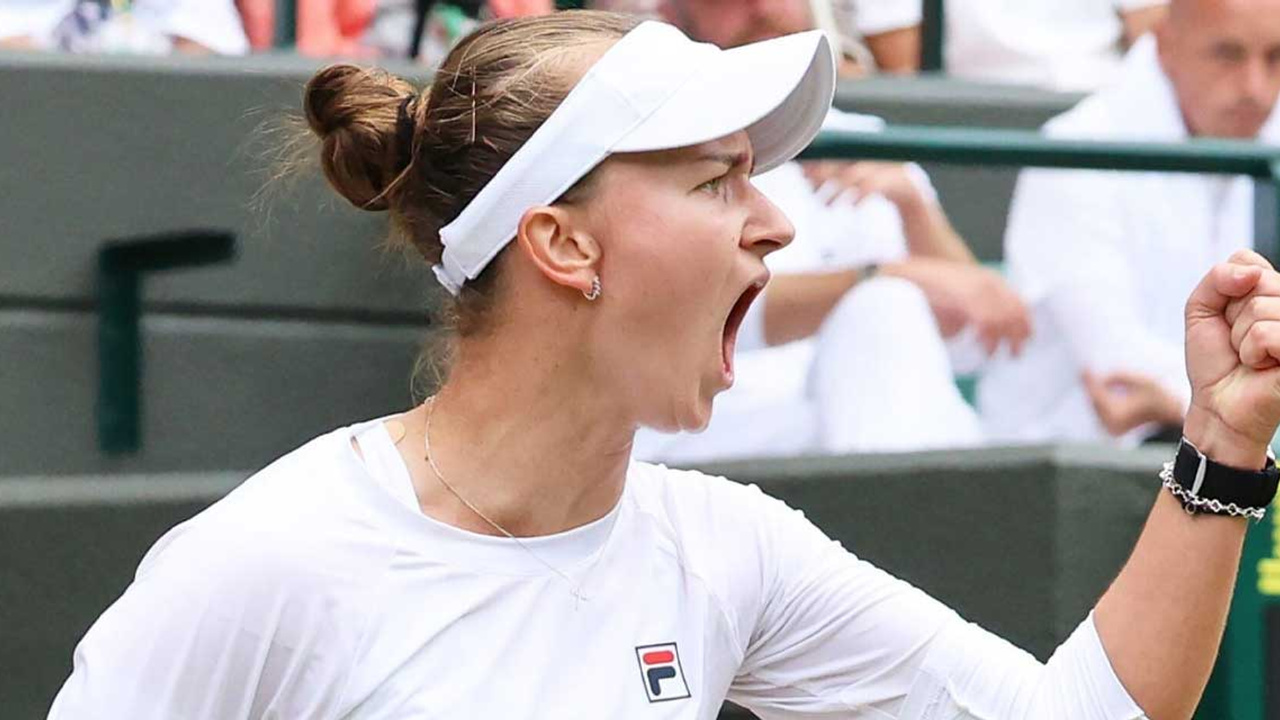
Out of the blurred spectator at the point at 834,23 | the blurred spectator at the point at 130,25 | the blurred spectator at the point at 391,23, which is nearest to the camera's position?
the blurred spectator at the point at 834,23

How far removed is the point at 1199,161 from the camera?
4129mm

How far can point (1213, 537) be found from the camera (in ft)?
6.83

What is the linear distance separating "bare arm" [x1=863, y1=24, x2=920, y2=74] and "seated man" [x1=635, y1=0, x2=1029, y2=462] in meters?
0.83

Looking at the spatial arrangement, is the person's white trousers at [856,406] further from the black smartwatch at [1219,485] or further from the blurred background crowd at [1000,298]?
the black smartwatch at [1219,485]

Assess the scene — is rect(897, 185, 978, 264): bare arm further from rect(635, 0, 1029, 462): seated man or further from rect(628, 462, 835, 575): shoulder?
rect(628, 462, 835, 575): shoulder

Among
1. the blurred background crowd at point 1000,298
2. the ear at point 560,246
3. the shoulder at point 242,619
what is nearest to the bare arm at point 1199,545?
the ear at point 560,246

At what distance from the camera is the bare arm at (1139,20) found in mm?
4840

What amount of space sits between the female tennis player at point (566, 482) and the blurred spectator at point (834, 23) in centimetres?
247

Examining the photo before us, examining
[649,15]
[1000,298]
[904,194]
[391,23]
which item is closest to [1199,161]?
[1000,298]

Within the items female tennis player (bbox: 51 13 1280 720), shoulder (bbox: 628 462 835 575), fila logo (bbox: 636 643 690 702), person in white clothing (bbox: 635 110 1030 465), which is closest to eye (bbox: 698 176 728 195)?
female tennis player (bbox: 51 13 1280 720)

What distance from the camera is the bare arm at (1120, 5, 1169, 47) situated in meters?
4.84

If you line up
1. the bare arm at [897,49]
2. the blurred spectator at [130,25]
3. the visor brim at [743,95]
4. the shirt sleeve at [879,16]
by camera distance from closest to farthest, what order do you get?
the visor brim at [743,95] < the blurred spectator at [130,25] < the shirt sleeve at [879,16] < the bare arm at [897,49]

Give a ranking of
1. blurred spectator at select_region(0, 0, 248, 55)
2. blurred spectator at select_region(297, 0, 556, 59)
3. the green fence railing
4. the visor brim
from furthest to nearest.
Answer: blurred spectator at select_region(297, 0, 556, 59) < blurred spectator at select_region(0, 0, 248, 55) < the green fence railing < the visor brim

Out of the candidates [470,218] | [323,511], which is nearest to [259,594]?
[323,511]
